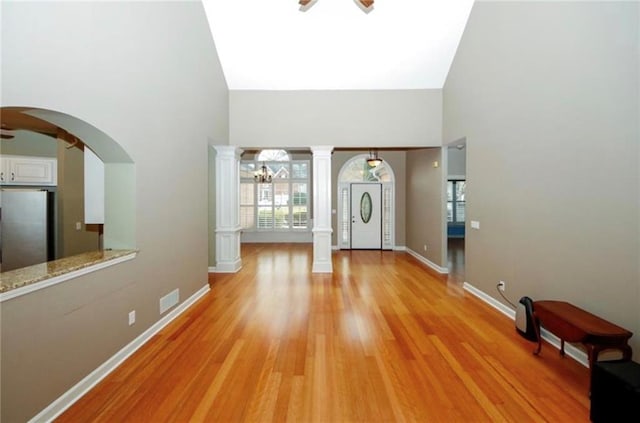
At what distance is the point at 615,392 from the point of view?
5.62 feet

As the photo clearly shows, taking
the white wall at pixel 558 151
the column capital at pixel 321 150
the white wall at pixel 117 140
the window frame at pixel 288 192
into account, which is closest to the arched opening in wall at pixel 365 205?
the window frame at pixel 288 192

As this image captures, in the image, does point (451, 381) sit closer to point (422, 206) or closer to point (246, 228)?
point (422, 206)

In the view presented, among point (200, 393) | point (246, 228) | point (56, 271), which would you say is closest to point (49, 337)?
point (56, 271)

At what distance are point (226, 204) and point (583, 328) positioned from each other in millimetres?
5249

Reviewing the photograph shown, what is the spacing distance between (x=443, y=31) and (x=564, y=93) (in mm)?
2524

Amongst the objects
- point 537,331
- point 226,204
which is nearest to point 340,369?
point 537,331

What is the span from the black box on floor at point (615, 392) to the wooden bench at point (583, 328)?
0.17 metres

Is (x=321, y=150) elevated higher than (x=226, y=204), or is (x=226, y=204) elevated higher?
(x=321, y=150)

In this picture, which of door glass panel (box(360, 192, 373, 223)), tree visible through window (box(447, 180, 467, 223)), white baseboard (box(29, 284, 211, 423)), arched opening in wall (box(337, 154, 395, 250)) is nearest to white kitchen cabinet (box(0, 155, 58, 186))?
white baseboard (box(29, 284, 211, 423))

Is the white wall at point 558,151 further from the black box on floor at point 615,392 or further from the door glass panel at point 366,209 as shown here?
the door glass panel at point 366,209

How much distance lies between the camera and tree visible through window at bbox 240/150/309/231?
9.95 metres

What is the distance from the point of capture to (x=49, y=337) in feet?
6.11

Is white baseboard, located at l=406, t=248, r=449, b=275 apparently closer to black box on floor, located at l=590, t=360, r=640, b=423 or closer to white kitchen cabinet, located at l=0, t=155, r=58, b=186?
black box on floor, located at l=590, t=360, r=640, b=423

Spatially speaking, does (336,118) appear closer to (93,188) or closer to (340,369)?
(93,188)
